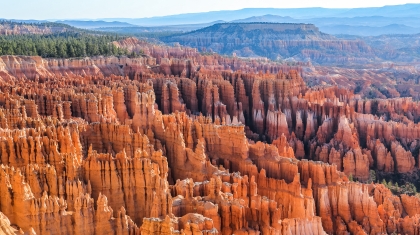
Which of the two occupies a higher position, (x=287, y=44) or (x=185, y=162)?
(x=185, y=162)

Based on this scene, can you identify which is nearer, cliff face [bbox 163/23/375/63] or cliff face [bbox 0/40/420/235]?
cliff face [bbox 0/40/420/235]

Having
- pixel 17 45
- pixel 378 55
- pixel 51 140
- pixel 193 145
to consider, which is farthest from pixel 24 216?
pixel 378 55

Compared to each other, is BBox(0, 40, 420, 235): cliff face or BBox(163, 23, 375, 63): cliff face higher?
BBox(0, 40, 420, 235): cliff face

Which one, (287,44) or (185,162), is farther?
(287,44)

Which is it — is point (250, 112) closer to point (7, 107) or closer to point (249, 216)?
point (7, 107)
